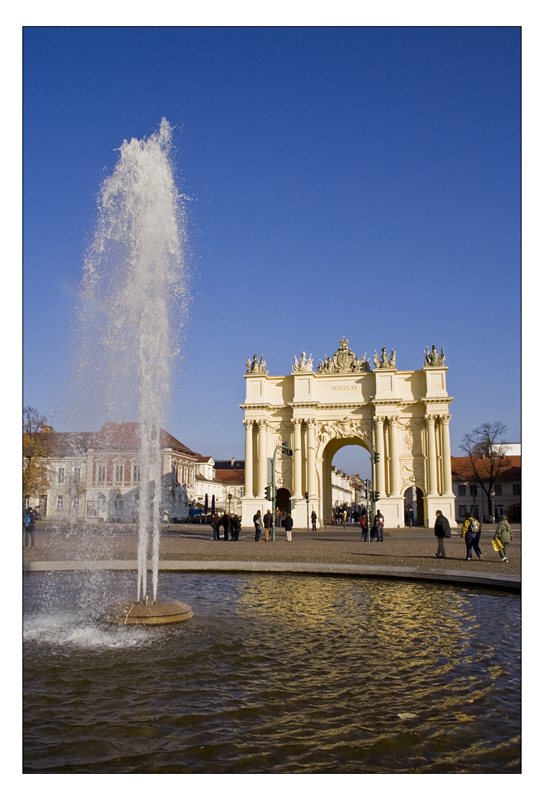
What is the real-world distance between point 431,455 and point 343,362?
11.5 meters

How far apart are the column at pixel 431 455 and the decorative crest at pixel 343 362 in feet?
24.2

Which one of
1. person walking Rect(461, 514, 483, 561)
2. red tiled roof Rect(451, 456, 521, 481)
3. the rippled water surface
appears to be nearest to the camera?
the rippled water surface

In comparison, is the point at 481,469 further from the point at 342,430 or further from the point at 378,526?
the point at 378,526

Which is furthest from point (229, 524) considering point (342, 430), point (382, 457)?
point (382, 457)

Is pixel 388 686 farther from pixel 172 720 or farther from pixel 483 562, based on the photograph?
pixel 483 562

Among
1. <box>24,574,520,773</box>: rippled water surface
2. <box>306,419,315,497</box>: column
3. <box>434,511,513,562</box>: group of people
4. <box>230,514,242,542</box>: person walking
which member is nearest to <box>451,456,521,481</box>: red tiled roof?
<box>306,419,315,497</box>: column

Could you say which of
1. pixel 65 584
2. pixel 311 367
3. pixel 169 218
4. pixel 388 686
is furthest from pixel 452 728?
pixel 311 367

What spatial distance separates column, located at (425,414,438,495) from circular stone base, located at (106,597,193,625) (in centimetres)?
4728

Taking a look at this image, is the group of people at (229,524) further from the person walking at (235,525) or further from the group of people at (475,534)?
the group of people at (475,534)

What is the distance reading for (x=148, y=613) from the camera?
9633 mm

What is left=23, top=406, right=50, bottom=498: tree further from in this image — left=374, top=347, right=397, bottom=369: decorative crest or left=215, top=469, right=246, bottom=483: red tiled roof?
left=215, top=469, right=246, bottom=483: red tiled roof

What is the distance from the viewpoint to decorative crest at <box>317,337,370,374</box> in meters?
58.0

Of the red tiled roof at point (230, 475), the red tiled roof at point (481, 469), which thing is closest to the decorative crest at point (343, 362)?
the red tiled roof at point (481, 469)

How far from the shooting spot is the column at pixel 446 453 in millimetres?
54906
